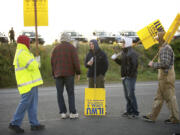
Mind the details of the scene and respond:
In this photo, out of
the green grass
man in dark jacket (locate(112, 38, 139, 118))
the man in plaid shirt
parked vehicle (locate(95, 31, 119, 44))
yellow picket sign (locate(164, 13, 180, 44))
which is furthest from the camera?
parked vehicle (locate(95, 31, 119, 44))

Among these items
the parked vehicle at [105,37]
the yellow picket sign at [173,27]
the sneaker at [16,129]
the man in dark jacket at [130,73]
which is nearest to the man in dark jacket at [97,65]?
the man in dark jacket at [130,73]

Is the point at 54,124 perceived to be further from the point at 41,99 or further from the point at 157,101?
the point at 41,99

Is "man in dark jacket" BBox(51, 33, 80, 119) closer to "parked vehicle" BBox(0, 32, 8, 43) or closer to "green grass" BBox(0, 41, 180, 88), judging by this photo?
"green grass" BBox(0, 41, 180, 88)

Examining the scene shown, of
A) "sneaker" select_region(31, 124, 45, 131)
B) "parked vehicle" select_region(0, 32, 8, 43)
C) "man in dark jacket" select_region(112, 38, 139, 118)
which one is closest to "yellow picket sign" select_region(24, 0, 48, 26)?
"man in dark jacket" select_region(112, 38, 139, 118)

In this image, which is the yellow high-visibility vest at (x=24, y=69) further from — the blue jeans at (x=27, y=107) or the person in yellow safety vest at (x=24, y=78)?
the blue jeans at (x=27, y=107)

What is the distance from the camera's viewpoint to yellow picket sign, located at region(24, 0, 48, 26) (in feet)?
39.7

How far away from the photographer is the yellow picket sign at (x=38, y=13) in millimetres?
12086

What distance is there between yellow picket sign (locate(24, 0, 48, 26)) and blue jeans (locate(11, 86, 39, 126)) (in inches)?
245

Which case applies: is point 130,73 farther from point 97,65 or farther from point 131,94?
point 97,65

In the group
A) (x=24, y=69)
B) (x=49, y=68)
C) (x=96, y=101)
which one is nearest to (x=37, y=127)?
(x=24, y=69)

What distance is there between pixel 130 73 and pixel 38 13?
6.17 meters

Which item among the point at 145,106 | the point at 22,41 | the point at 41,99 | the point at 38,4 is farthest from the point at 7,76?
the point at 22,41

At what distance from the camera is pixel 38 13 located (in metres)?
12.2

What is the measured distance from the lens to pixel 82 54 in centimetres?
2556
